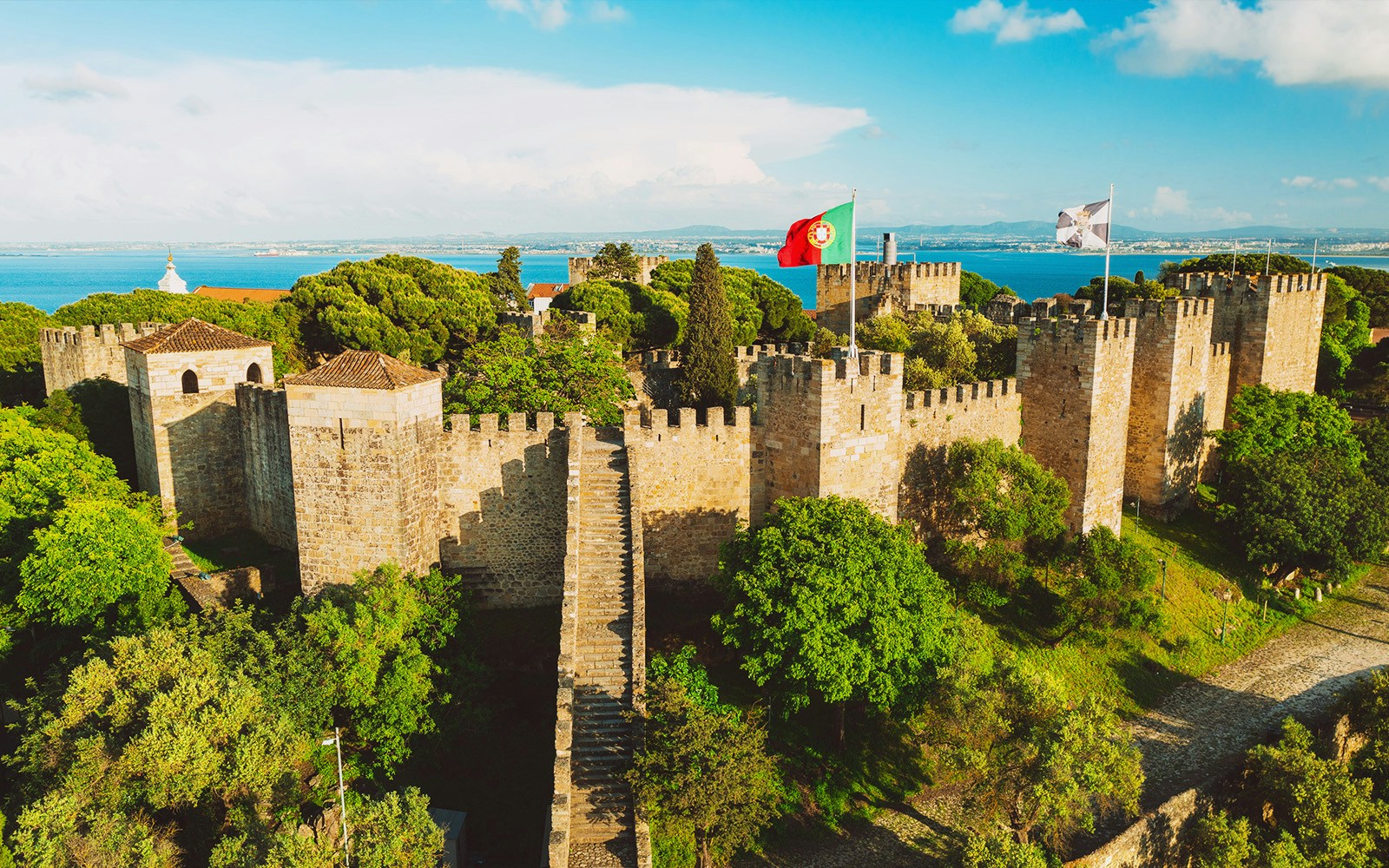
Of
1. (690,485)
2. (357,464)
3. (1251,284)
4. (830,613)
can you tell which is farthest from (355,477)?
(1251,284)

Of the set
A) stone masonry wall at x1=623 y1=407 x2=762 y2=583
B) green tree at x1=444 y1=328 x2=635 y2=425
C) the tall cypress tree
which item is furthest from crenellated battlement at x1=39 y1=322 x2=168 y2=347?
stone masonry wall at x1=623 y1=407 x2=762 y2=583

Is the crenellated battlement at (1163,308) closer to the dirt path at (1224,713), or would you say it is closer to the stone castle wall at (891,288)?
the dirt path at (1224,713)

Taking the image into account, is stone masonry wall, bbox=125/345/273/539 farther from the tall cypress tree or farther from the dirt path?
the dirt path

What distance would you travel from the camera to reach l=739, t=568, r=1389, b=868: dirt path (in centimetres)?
1603

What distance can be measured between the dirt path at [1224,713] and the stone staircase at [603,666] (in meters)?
2.60

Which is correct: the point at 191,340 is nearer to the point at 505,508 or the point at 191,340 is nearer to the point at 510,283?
the point at 505,508

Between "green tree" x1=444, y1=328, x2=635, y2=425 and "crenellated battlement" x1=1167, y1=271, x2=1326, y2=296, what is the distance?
66.9 feet

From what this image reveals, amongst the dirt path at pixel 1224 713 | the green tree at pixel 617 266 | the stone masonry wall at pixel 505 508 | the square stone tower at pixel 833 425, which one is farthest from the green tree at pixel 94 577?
the green tree at pixel 617 266

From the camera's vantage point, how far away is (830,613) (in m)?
16.4

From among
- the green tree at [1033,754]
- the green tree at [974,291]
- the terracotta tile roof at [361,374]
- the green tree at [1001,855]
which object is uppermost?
the green tree at [974,291]

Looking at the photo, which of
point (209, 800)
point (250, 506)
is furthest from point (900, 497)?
point (250, 506)

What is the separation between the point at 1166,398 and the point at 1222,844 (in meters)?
14.2

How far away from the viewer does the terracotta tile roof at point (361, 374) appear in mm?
18031

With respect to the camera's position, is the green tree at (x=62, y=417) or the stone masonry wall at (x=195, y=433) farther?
the green tree at (x=62, y=417)
